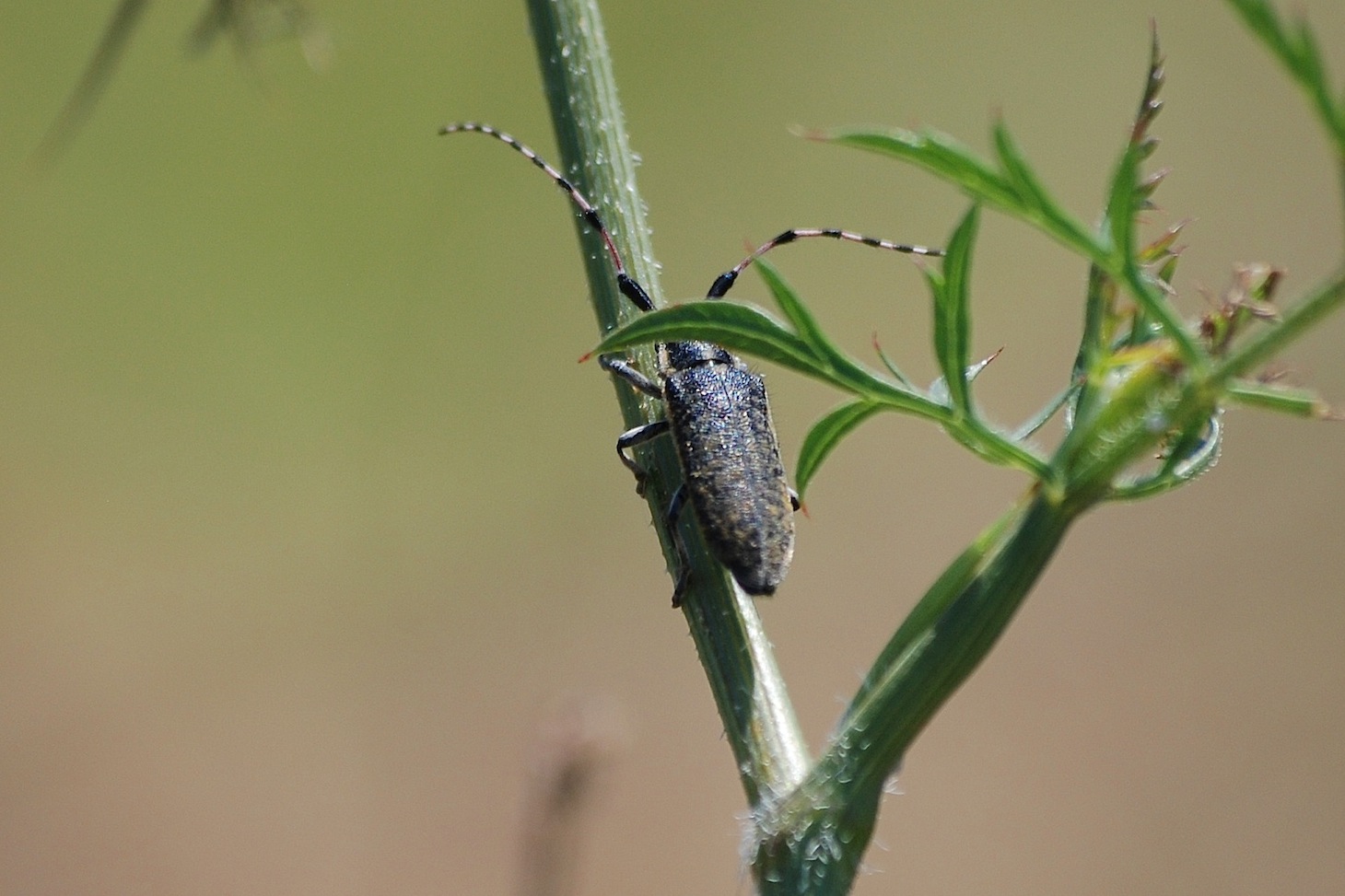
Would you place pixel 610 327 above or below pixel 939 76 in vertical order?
below

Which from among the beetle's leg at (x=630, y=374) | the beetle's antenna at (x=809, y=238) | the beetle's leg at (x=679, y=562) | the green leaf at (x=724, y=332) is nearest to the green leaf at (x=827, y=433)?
the green leaf at (x=724, y=332)

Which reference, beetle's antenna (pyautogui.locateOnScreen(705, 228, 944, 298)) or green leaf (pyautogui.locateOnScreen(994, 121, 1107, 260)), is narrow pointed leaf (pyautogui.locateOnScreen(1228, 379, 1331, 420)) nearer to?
green leaf (pyautogui.locateOnScreen(994, 121, 1107, 260))

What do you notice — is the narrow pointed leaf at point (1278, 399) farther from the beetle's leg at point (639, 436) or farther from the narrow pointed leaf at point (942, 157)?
the beetle's leg at point (639, 436)

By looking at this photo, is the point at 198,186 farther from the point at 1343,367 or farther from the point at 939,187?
the point at 1343,367

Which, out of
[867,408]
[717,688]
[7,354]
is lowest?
[717,688]

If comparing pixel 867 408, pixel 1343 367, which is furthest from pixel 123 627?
pixel 1343 367

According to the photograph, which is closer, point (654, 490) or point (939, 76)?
point (654, 490)

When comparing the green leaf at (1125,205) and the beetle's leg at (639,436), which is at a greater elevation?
the beetle's leg at (639,436)
